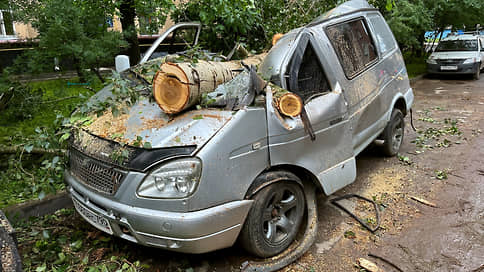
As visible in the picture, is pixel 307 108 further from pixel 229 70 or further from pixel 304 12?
pixel 304 12

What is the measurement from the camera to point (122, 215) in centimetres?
254

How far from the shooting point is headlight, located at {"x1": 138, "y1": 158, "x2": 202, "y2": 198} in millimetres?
2438

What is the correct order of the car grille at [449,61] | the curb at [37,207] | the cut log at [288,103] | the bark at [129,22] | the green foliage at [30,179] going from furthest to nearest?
1. the car grille at [449,61]
2. the bark at [129,22]
3. the curb at [37,207]
4. the green foliage at [30,179]
5. the cut log at [288,103]

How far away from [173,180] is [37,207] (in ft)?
6.97

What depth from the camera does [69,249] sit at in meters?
3.11

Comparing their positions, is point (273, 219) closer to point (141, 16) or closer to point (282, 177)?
point (282, 177)

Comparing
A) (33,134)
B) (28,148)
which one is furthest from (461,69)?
(28,148)

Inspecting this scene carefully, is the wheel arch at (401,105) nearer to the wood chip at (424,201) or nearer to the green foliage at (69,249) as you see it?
the wood chip at (424,201)

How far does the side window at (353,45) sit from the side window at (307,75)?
37 cm

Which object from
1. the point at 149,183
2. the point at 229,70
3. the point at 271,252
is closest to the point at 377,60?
the point at 229,70

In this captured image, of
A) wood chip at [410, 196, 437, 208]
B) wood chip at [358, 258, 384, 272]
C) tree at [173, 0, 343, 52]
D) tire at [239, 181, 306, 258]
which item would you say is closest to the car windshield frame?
tree at [173, 0, 343, 52]

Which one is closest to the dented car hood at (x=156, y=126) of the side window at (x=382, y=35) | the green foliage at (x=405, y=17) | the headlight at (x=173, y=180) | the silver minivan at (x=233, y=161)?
the silver minivan at (x=233, y=161)

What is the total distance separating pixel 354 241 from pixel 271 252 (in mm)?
892

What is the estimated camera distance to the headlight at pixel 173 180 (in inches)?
96.0
